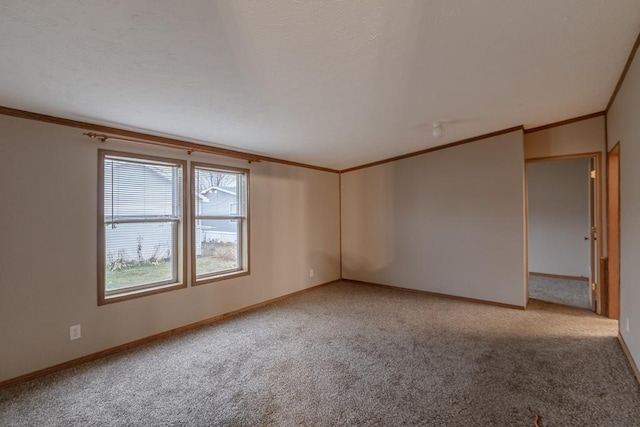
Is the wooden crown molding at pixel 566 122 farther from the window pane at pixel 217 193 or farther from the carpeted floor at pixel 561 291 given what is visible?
the window pane at pixel 217 193

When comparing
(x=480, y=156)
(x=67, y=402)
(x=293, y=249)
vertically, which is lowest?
(x=67, y=402)

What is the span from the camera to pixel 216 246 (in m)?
3.90

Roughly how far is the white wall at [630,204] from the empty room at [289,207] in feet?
0.12

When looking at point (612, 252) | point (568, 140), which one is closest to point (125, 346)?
point (612, 252)

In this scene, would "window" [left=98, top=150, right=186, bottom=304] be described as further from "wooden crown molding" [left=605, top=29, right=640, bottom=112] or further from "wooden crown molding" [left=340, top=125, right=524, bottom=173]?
"wooden crown molding" [left=605, top=29, right=640, bottom=112]

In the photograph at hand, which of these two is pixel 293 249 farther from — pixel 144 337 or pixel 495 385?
pixel 495 385

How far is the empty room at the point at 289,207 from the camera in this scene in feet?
5.85

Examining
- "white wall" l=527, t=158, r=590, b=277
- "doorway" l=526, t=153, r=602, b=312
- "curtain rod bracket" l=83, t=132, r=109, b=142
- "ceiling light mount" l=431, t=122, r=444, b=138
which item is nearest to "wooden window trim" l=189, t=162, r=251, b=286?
"curtain rod bracket" l=83, t=132, r=109, b=142

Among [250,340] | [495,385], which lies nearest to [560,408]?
[495,385]

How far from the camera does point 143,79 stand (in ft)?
6.69

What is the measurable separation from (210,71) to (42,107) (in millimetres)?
1508

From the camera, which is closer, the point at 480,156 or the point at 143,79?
the point at 143,79

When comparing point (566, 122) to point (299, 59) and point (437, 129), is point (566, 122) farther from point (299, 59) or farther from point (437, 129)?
point (299, 59)

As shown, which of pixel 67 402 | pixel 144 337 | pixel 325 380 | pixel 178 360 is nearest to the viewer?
pixel 67 402
